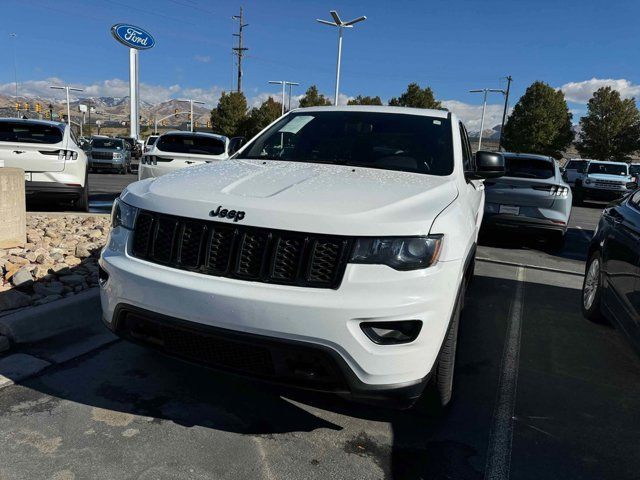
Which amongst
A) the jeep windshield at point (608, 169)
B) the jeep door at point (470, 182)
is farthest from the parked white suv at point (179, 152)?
the jeep windshield at point (608, 169)

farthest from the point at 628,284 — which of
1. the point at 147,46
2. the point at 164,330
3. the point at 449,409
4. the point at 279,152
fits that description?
the point at 147,46

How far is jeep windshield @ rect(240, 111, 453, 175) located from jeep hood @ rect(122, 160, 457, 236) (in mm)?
354

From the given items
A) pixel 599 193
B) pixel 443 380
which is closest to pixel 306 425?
pixel 443 380

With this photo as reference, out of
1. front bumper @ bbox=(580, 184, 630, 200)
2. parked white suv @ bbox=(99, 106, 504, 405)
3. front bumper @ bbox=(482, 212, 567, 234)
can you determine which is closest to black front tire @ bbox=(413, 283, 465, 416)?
parked white suv @ bbox=(99, 106, 504, 405)

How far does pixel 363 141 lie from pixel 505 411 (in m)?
2.07

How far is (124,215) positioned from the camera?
287 cm

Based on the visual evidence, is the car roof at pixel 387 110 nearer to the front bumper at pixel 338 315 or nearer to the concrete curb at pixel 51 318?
the front bumper at pixel 338 315

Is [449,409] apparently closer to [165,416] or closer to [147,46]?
[165,416]

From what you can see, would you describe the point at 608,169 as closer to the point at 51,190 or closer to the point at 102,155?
the point at 51,190

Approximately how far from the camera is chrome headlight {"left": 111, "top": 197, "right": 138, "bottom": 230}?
2791mm

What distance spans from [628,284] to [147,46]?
48.9 m

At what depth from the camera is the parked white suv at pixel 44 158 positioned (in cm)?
789

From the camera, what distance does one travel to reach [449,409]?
3098mm

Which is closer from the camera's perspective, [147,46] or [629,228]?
[629,228]
